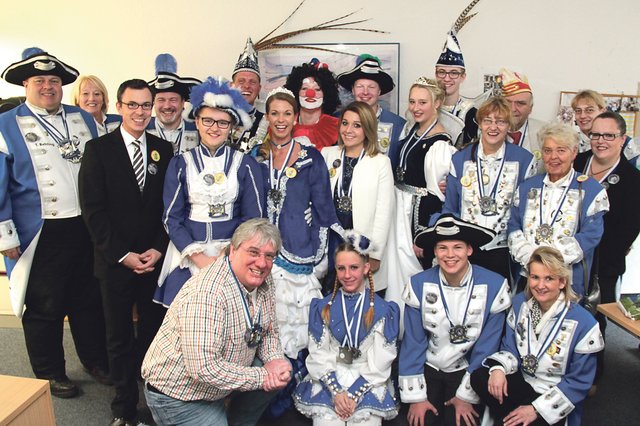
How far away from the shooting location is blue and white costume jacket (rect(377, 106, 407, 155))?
3.44m

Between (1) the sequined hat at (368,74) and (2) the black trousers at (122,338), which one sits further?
(1) the sequined hat at (368,74)

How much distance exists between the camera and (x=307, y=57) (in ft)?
14.8

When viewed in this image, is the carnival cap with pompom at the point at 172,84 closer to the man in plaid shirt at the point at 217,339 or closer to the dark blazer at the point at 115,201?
the dark blazer at the point at 115,201

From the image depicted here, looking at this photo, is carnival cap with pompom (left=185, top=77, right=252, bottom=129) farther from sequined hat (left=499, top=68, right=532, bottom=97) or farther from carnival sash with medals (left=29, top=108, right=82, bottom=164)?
sequined hat (left=499, top=68, right=532, bottom=97)

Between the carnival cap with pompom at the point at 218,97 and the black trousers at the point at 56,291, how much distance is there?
110cm

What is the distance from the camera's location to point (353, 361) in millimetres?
2803

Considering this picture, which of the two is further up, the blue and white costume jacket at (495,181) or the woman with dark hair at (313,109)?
the woman with dark hair at (313,109)

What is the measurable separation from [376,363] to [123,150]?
1712 mm

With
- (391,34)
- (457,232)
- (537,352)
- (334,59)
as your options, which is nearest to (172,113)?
(334,59)

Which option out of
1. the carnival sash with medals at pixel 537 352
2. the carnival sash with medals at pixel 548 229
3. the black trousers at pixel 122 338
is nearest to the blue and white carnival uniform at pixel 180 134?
the black trousers at pixel 122 338

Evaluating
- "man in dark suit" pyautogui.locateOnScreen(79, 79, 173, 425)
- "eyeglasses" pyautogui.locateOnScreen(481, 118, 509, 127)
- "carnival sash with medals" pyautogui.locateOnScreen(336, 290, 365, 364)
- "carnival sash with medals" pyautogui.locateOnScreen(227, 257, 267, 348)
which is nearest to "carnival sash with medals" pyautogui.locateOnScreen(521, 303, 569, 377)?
"carnival sash with medals" pyautogui.locateOnScreen(336, 290, 365, 364)

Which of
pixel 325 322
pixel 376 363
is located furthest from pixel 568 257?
pixel 325 322

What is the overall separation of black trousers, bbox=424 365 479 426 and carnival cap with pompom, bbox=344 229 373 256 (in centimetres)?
70

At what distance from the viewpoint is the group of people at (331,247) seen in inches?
97.5
